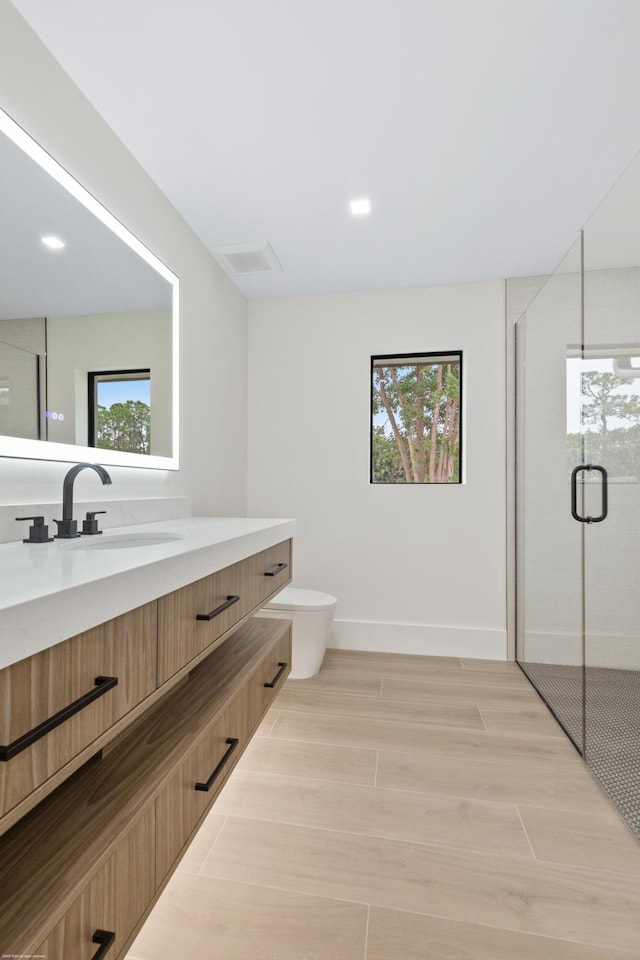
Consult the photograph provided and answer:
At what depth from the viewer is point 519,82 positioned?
1529mm

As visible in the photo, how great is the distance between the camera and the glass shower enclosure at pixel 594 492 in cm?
151

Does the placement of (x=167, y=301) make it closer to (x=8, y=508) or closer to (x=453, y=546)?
(x=8, y=508)

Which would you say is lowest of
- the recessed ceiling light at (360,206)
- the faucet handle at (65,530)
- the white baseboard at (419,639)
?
the white baseboard at (419,639)

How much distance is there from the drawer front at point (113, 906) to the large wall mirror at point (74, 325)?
3.35 ft

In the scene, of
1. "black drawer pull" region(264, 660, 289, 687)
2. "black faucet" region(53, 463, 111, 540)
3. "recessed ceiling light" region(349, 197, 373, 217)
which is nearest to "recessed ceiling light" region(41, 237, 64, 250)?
"black faucet" region(53, 463, 111, 540)

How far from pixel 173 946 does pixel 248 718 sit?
0.51m

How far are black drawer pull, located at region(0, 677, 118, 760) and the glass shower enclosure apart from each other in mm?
1490

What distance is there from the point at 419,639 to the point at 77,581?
2690 millimetres

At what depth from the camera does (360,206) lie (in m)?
2.18

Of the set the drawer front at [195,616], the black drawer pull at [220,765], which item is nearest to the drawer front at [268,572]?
the drawer front at [195,616]

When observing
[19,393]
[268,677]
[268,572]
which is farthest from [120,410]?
[268,677]

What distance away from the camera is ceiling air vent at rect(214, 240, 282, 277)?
8.18ft

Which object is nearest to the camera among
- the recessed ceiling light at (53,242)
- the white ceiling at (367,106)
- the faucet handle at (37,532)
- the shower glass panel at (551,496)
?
the faucet handle at (37,532)

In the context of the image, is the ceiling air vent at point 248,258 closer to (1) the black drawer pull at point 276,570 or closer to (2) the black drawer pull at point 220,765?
(1) the black drawer pull at point 276,570
